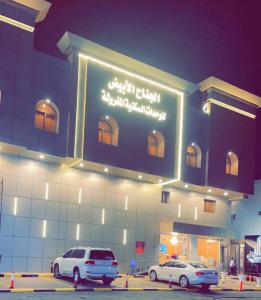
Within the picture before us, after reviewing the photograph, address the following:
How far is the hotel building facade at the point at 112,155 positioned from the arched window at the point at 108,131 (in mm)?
80

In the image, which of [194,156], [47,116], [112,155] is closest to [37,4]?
[47,116]

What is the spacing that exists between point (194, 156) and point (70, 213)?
1275 cm

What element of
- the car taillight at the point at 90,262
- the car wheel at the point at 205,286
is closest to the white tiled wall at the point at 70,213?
the car taillight at the point at 90,262

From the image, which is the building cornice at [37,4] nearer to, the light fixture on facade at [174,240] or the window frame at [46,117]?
the window frame at [46,117]

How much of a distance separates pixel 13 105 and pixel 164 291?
47.0 ft

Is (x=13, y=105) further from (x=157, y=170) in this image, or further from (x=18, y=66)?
(x=157, y=170)

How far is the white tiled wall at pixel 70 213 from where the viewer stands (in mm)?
29328

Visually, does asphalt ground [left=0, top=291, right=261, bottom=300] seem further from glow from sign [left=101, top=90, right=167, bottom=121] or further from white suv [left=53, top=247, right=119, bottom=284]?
glow from sign [left=101, top=90, right=167, bottom=121]

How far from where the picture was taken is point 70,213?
Result: 105 ft

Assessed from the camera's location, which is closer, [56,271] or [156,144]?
[56,271]

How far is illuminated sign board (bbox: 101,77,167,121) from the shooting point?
33594 mm

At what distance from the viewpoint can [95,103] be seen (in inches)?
1287

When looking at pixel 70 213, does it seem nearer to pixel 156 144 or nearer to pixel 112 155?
pixel 112 155

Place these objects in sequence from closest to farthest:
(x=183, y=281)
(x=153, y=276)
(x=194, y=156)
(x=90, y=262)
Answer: (x=90, y=262) < (x=183, y=281) < (x=153, y=276) < (x=194, y=156)
